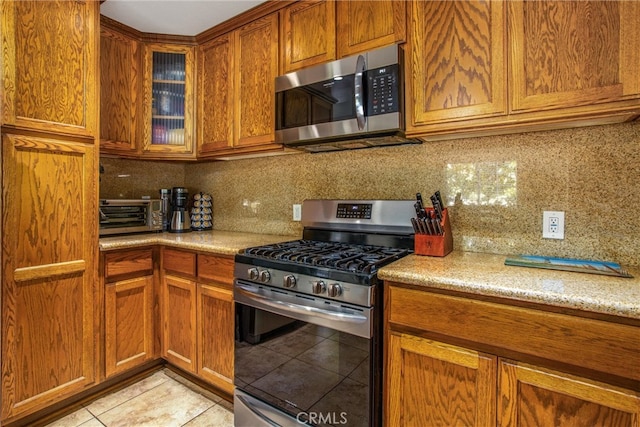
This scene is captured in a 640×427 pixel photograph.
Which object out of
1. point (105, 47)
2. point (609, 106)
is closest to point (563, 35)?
point (609, 106)

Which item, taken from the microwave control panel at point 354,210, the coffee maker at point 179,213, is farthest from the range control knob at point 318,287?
the coffee maker at point 179,213

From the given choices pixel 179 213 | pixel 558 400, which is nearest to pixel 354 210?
pixel 558 400

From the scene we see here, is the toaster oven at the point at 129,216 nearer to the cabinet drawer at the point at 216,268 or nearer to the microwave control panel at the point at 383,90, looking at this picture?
the cabinet drawer at the point at 216,268

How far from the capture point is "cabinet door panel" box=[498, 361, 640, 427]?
909mm

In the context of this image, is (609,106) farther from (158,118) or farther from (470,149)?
(158,118)

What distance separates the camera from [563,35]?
1208 mm

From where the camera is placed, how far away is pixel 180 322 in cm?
205

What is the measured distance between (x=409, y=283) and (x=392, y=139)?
835mm

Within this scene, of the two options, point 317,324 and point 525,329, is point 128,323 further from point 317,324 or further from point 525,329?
point 525,329

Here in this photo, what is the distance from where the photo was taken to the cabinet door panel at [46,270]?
5.17ft

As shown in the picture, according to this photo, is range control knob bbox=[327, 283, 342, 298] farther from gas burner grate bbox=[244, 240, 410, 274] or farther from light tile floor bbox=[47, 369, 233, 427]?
light tile floor bbox=[47, 369, 233, 427]

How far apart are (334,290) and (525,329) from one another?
66 cm

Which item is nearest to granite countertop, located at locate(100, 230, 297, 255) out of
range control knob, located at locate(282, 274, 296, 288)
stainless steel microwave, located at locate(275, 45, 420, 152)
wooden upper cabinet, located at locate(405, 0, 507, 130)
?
range control knob, located at locate(282, 274, 296, 288)

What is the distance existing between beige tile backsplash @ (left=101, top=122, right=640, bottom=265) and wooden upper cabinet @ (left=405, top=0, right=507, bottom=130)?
Result: 301mm
